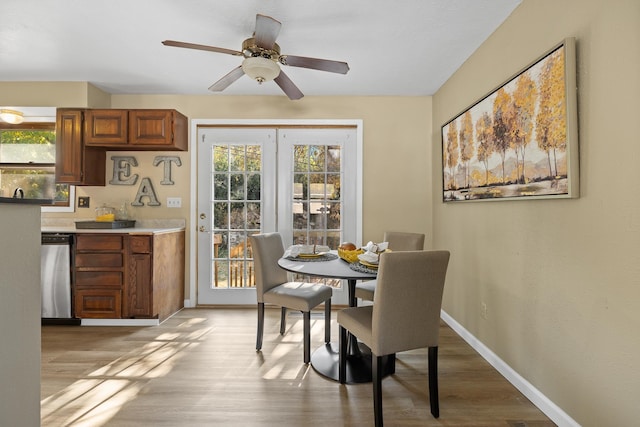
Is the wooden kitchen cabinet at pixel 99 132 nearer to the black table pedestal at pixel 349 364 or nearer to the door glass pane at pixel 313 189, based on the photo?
the door glass pane at pixel 313 189

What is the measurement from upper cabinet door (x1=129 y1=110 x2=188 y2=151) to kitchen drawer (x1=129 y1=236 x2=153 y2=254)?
1.01 meters

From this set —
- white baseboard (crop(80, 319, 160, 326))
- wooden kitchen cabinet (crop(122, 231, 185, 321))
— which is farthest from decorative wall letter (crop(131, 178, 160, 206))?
white baseboard (crop(80, 319, 160, 326))

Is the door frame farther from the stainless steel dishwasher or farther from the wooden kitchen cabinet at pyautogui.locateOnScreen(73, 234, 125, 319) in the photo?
the stainless steel dishwasher

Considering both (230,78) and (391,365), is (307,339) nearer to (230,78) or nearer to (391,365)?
(391,365)

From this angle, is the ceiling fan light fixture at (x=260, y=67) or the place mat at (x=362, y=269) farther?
the ceiling fan light fixture at (x=260, y=67)

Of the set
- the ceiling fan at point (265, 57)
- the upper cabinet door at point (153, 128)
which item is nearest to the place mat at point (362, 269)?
the ceiling fan at point (265, 57)

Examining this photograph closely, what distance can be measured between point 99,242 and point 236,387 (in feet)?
6.82

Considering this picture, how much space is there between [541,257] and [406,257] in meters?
0.86

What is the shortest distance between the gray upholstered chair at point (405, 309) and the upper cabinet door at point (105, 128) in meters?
3.16

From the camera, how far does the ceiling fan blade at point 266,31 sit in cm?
190

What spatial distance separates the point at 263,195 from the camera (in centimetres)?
393

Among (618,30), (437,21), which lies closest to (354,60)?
(437,21)

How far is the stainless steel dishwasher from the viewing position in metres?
3.22

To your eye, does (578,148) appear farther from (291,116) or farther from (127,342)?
(127,342)
